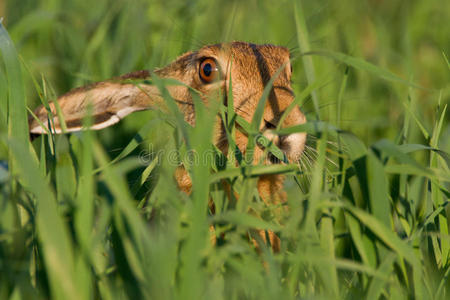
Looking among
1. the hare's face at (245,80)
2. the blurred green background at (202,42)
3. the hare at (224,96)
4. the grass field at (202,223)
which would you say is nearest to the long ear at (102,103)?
the hare at (224,96)

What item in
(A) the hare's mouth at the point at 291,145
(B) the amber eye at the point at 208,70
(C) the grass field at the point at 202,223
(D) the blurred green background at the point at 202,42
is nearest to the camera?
(C) the grass field at the point at 202,223

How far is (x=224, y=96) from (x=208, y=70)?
12.2 inches

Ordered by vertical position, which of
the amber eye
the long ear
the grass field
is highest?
the amber eye

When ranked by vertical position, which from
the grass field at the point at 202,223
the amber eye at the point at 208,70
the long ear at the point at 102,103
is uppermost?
the amber eye at the point at 208,70

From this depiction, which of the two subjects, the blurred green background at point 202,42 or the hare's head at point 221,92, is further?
the blurred green background at point 202,42

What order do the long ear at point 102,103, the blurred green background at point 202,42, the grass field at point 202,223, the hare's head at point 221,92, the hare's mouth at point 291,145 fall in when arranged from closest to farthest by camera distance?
the grass field at point 202,223 → the hare's mouth at point 291,145 → the hare's head at point 221,92 → the long ear at point 102,103 → the blurred green background at point 202,42

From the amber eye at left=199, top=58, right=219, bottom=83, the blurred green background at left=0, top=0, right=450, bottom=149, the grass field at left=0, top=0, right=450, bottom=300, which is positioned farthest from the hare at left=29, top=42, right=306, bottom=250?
the blurred green background at left=0, top=0, right=450, bottom=149

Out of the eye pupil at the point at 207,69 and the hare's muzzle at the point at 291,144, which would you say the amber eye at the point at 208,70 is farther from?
the hare's muzzle at the point at 291,144

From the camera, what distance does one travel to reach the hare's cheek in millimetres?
2617

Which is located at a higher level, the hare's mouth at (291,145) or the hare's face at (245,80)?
the hare's face at (245,80)

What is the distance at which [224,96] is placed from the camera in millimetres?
2932

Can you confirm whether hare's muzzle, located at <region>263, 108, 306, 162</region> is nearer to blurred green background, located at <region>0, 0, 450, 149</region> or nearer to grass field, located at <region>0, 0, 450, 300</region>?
grass field, located at <region>0, 0, 450, 300</region>

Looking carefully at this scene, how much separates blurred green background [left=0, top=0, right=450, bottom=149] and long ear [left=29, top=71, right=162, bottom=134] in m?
0.55

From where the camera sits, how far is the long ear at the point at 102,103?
9.65 ft
